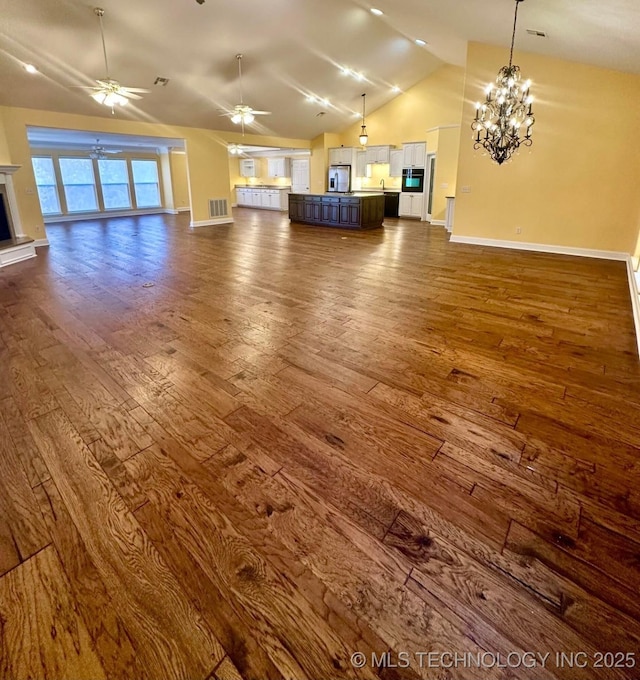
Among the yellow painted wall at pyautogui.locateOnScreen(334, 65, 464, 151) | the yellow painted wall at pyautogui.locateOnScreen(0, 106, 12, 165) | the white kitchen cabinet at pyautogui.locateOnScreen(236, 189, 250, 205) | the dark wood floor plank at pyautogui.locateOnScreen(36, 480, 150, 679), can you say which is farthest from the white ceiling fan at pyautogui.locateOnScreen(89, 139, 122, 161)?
the dark wood floor plank at pyautogui.locateOnScreen(36, 480, 150, 679)

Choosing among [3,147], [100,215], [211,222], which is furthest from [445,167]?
[100,215]

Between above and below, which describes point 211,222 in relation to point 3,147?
below

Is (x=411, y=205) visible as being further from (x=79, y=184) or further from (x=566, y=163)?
(x=79, y=184)

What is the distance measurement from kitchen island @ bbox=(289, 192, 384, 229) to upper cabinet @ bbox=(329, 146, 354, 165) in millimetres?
2905

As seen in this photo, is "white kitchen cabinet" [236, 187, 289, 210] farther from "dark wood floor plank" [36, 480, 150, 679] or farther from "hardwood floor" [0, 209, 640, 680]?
"dark wood floor plank" [36, 480, 150, 679]

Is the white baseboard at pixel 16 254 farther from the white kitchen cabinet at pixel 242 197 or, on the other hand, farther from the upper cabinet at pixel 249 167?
the upper cabinet at pixel 249 167

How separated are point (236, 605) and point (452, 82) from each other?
12195mm

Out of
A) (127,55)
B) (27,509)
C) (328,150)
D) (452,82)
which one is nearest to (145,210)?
(328,150)

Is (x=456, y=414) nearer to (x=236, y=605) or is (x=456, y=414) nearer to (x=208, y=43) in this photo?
(x=236, y=605)

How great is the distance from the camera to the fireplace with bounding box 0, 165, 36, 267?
6238mm

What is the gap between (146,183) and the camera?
527 inches

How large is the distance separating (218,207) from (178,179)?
3995mm

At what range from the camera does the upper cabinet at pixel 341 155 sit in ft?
40.6

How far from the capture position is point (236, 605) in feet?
4.19
